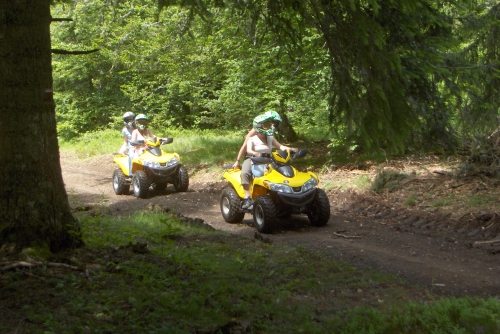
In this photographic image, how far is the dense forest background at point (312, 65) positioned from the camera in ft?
23.0

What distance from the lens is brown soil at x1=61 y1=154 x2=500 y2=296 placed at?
23.7 feet

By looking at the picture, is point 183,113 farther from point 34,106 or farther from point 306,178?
point 34,106

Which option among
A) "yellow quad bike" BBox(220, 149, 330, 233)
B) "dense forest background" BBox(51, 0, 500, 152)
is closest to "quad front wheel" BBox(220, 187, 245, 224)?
"yellow quad bike" BBox(220, 149, 330, 233)

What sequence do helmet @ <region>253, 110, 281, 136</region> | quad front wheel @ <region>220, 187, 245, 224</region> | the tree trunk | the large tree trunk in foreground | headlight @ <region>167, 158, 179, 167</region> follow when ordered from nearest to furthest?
the large tree trunk in foreground < helmet @ <region>253, 110, 281, 136</region> < quad front wheel @ <region>220, 187, 245, 224</region> < headlight @ <region>167, 158, 179, 167</region> < the tree trunk

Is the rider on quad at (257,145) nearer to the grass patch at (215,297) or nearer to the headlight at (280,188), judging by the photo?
the headlight at (280,188)

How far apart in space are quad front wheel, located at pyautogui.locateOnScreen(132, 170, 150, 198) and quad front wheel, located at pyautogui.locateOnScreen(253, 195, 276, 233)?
4408mm

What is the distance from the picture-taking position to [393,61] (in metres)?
6.73

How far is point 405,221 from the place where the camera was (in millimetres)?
10367

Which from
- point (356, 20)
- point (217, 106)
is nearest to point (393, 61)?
point (356, 20)

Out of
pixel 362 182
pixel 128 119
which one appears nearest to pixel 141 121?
pixel 128 119

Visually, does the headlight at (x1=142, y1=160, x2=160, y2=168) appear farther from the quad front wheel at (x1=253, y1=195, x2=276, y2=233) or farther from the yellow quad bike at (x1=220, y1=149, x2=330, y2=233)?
the quad front wheel at (x1=253, y1=195, x2=276, y2=233)

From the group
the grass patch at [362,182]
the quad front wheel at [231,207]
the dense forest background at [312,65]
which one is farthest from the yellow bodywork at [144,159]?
the grass patch at [362,182]

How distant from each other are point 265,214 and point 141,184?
481 cm

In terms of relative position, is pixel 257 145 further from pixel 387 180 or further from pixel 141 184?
pixel 141 184
